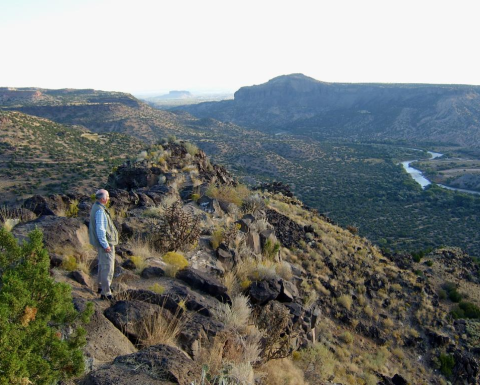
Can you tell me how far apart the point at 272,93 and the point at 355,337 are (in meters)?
175

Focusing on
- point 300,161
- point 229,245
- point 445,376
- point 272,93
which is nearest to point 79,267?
point 229,245

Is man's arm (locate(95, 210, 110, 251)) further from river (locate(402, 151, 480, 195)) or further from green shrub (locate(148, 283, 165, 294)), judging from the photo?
river (locate(402, 151, 480, 195))

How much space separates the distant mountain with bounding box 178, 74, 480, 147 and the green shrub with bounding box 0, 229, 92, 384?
11073 cm

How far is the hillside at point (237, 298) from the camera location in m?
4.46

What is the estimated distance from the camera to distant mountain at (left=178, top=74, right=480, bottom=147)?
11112cm

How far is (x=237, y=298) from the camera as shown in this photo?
617 centimetres

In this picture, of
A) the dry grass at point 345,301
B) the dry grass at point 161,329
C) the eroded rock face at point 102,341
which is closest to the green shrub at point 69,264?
the eroded rock face at point 102,341

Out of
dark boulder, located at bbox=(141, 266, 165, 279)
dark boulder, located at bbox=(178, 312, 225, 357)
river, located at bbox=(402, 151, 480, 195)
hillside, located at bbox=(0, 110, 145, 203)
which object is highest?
dark boulder, located at bbox=(178, 312, 225, 357)

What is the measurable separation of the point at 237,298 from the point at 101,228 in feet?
8.23

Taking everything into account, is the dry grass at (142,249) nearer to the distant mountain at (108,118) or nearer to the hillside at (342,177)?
the hillside at (342,177)

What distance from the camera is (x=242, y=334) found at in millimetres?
5543

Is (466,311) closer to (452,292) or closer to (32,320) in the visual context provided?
(452,292)

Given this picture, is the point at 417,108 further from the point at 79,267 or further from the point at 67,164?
the point at 79,267

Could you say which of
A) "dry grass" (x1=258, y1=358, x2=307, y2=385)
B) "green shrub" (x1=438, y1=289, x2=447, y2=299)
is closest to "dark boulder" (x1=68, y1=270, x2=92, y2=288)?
"dry grass" (x1=258, y1=358, x2=307, y2=385)
